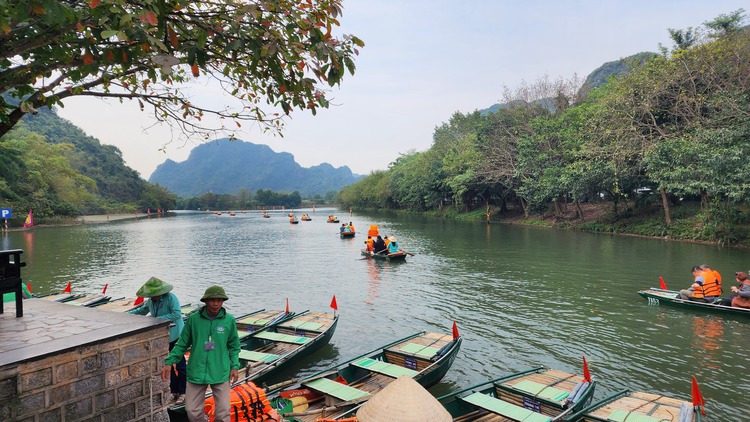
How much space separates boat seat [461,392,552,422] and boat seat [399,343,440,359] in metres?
1.92

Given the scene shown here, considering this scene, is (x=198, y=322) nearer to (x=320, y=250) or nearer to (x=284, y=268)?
(x=284, y=268)

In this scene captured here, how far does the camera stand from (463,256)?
28547 millimetres

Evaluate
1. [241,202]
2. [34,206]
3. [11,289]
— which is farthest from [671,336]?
[241,202]

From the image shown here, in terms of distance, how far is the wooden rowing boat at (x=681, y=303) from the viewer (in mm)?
13797

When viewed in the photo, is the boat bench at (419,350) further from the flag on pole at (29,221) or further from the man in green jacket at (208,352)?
the flag on pole at (29,221)

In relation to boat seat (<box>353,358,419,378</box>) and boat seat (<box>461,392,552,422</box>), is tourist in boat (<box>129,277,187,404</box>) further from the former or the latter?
boat seat (<box>461,392,552,422</box>)

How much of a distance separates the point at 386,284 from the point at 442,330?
7.15 m

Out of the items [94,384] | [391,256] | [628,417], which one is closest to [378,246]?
[391,256]

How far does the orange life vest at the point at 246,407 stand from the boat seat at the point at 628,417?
5548mm

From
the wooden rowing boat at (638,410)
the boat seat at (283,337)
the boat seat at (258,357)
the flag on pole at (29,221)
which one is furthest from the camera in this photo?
the flag on pole at (29,221)

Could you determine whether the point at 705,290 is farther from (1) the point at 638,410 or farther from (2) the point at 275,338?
(2) the point at 275,338

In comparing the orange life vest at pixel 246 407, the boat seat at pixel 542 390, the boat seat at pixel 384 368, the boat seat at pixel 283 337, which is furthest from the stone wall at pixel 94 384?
the boat seat at pixel 542 390

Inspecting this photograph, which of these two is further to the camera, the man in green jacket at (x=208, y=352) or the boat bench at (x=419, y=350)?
the boat bench at (x=419, y=350)

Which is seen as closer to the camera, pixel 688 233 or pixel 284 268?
pixel 284 268
